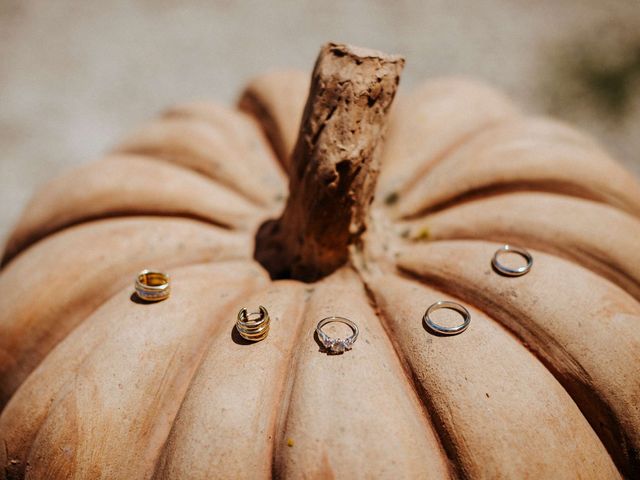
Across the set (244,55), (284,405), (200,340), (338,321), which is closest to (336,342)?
(338,321)

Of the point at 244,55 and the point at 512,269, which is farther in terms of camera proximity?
the point at 244,55

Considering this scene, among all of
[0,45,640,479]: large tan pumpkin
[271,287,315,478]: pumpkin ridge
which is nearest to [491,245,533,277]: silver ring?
[0,45,640,479]: large tan pumpkin

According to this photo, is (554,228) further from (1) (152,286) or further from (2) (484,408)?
(1) (152,286)

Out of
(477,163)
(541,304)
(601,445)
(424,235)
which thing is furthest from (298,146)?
(601,445)

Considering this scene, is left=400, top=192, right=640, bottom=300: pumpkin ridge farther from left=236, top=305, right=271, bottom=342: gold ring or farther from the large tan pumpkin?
left=236, top=305, right=271, bottom=342: gold ring

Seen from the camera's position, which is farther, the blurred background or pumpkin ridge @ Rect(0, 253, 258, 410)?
the blurred background

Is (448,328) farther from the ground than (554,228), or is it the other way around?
(554,228)
